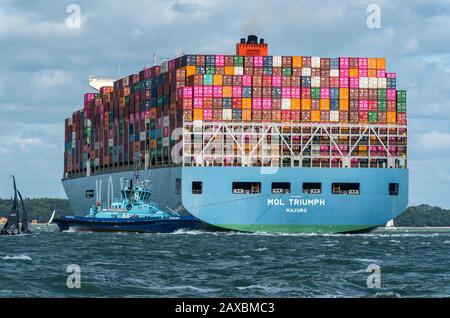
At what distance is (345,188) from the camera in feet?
280

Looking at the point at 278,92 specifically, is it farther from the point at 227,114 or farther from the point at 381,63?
the point at 381,63

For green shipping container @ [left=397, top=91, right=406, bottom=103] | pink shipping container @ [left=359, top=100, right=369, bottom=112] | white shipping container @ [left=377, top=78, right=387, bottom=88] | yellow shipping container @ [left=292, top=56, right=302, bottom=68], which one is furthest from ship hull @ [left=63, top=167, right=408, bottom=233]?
yellow shipping container @ [left=292, top=56, right=302, bottom=68]

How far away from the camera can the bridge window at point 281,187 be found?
8406 cm

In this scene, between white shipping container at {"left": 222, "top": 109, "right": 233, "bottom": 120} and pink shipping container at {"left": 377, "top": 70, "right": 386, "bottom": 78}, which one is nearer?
white shipping container at {"left": 222, "top": 109, "right": 233, "bottom": 120}

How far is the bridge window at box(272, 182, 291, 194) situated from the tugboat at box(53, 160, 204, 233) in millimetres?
7015

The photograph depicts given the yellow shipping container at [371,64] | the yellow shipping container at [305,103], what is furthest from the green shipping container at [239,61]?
the yellow shipping container at [371,64]

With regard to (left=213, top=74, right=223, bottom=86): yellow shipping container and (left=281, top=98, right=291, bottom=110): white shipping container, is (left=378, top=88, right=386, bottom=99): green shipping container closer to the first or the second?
(left=281, top=98, right=291, bottom=110): white shipping container

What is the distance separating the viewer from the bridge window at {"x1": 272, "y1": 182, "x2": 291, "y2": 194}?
276 feet

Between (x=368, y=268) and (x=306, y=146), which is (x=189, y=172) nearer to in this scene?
(x=306, y=146)

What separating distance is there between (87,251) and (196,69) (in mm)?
38028

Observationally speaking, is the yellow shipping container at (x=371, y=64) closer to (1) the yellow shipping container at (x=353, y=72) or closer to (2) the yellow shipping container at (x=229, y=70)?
(1) the yellow shipping container at (x=353, y=72)

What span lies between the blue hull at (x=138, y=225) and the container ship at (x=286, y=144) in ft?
3.66
